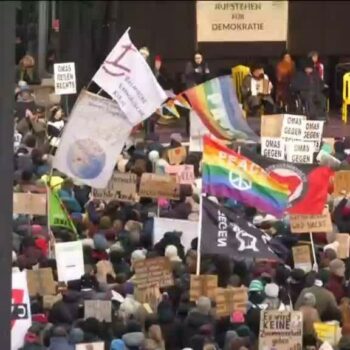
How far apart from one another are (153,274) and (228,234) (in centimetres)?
47

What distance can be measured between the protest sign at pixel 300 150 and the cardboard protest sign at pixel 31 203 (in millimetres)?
1237

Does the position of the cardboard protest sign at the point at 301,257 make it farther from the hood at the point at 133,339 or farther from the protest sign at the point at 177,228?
the hood at the point at 133,339

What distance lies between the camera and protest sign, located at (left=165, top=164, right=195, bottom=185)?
20.1 ft

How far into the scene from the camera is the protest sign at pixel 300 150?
554cm

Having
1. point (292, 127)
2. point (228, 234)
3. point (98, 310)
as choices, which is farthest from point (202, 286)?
point (292, 127)

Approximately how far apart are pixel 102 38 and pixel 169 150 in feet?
3.62

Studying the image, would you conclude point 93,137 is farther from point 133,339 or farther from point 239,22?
point 239,22

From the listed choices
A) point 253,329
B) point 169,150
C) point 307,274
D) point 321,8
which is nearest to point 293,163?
point 307,274

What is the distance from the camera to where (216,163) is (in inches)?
187

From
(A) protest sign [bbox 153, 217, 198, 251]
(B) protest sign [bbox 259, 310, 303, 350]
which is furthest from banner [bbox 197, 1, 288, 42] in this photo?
(B) protest sign [bbox 259, 310, 303, 350]

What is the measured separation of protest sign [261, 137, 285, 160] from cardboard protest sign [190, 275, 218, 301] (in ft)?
3.29

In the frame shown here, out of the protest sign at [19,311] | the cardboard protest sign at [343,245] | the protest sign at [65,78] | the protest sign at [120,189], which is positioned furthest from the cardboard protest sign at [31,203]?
the cardboard protest sign at [343,245]

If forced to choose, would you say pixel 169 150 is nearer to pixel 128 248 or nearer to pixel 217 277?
pixel 128 248

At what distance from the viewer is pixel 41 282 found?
4.80 m
